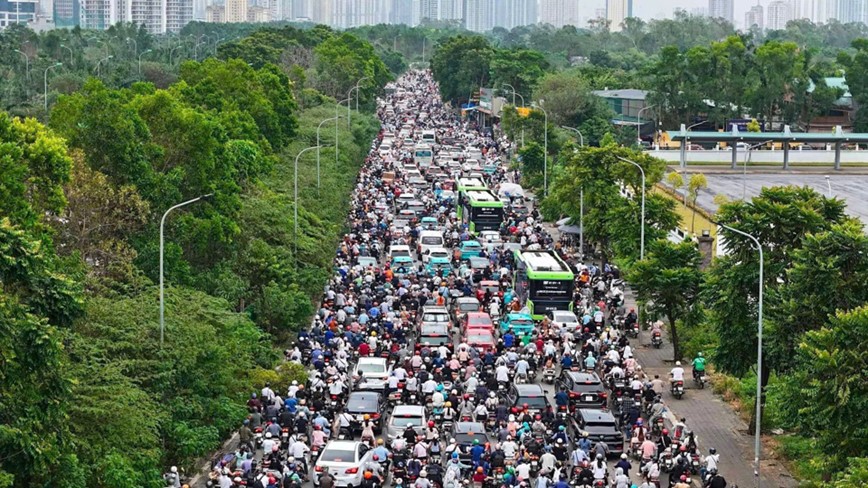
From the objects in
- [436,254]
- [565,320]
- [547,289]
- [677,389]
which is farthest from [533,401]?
[436,254]

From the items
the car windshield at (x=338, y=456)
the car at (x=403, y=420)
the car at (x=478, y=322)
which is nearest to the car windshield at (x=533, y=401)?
the car at (x=403, y=420)

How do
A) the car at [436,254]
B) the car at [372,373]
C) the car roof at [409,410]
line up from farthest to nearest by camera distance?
the car at [436,254] → the car at [372,373] → the car roof at [409,410]

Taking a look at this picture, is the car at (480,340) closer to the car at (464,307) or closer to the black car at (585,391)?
the car at (464,307)

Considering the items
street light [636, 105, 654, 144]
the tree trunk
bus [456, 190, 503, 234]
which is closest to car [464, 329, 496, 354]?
the tree trunk

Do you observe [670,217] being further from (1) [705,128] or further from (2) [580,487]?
(1) [705,128]

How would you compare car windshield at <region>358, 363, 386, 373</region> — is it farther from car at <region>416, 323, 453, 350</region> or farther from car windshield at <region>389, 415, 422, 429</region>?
car windshield at <region>389, 415, 422, 429</region>

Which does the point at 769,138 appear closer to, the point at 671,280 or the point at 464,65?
the point at 464,65

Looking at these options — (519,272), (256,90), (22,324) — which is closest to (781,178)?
(256,90)
